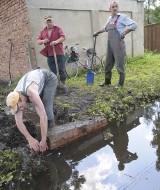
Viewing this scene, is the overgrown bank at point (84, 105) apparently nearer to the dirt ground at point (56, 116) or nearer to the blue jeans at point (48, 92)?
the dirt ground at point (56, 116)

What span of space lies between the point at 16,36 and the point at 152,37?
30.3 feet

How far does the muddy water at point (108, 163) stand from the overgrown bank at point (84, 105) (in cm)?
34

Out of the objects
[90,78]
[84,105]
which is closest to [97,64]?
[90,78]

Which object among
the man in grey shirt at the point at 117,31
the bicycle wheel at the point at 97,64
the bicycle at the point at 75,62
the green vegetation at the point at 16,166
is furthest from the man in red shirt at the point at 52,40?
the green vegetation at the point at 16,166

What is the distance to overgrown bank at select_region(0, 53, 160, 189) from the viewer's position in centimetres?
335

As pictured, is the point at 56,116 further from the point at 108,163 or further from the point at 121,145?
the point at 108,163

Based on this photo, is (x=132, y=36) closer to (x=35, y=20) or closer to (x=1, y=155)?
(x=35, y=20)

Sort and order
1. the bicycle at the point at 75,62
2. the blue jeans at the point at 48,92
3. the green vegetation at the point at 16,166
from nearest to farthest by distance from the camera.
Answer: the green vegetation at the point at 16,166 < the blue jeans at the point at 48,92 < the bicycle at the point at 75,62

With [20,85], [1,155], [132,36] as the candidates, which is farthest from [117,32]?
[132,36]

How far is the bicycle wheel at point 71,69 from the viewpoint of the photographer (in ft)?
27.8

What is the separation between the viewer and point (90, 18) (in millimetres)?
9086

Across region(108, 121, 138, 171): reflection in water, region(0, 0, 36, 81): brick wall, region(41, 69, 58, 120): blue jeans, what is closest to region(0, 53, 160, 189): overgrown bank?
region(108, 121, 138, 171): reflection in water

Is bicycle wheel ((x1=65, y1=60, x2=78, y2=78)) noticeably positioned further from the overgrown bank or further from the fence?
the fence

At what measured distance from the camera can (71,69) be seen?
28.1 feet
